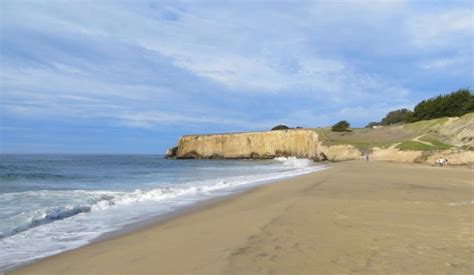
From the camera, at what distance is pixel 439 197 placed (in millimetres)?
11883

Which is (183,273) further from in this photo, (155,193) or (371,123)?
(371,123)

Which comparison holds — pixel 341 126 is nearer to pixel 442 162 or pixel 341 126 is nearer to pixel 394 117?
pixel 394 117

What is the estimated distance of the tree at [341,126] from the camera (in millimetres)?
71875

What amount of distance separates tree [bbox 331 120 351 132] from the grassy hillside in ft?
22.8

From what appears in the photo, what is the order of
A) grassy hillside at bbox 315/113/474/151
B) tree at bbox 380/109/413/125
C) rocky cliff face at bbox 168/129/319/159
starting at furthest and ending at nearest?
tree at bbox 380/109/413/125
rocky cliff face at bbox 168/129/319/159
grassy hillside at bbox 315/113/474/151

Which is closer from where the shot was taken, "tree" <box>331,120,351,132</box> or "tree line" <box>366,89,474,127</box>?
"tree line" <box>366,89,474,127</box>

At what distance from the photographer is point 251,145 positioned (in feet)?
257

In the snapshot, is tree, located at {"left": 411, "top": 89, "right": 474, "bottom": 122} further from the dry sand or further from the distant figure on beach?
the dry sand

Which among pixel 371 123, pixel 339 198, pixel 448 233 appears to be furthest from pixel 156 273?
pixel 371 123

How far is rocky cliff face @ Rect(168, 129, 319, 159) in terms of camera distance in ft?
229

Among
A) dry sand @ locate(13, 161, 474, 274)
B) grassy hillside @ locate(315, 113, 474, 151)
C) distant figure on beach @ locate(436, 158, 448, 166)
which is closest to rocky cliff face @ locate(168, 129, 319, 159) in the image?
grassy hillside @ locate(315, 113, 474, 151)

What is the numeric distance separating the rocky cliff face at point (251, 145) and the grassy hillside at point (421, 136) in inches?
232

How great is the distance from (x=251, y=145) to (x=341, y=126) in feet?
58.4

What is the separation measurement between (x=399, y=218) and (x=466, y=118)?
44.2m
